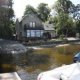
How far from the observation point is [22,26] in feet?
226

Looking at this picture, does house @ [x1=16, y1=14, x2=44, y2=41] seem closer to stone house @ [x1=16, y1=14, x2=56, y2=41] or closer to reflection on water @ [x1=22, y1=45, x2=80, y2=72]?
stone house @ [x1=16, y1=14, x2=56, y2=41]

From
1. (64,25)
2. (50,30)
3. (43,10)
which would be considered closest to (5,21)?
(64,25)

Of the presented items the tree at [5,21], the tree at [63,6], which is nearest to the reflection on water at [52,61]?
the tree at [5,21]

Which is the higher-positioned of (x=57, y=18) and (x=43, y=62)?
(x=57, y=18)

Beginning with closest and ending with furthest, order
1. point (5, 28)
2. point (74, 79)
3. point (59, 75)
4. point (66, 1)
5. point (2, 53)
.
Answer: point (74, 79), point (59, 75), point (2, 53), point (5, 28), point (66, 1)

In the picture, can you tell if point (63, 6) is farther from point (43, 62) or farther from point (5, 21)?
point (43, 62)

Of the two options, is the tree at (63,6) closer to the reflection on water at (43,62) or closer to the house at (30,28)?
the house at (30,28)

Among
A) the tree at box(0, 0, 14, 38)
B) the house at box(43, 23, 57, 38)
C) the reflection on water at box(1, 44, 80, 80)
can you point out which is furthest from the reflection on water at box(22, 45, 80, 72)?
the house at box(43, 23, 57, 38)

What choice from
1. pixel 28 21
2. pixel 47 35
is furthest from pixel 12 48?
pixel 47 35

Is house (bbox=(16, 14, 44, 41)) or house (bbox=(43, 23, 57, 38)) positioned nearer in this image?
house (bbox=(16, 14, 44, 41))

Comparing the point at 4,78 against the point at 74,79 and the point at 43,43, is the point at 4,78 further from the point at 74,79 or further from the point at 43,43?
the point at 43,43

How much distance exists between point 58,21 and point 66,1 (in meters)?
25.4

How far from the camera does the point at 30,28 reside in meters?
67.8

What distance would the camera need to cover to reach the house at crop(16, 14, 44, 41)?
221ft
